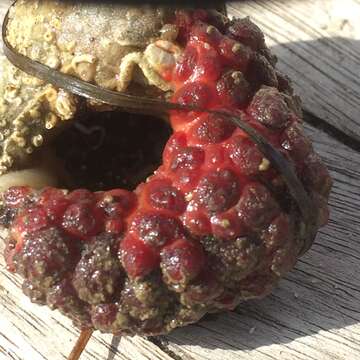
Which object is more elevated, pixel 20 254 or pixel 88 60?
pixel 88 60

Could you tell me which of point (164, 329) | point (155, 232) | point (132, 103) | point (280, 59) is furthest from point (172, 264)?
point (280, 59)

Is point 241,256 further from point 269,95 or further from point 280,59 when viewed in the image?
point 280,59

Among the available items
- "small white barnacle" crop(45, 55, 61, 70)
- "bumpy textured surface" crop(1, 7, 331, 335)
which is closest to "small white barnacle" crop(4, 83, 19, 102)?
"small white barnacle" crop(45, 55, 61, 70)

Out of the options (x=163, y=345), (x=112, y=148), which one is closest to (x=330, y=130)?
(x=112, y=148)

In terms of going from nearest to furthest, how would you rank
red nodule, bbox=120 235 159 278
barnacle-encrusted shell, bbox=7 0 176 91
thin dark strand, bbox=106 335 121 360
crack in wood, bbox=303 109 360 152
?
red nodule, bbox=120 235 159 278
barnacle-encrusted shell, bbox=7 0 176 91
thin dark strand, bbox=106 335 121 360
crack in wood, bbox=303 109 360 152

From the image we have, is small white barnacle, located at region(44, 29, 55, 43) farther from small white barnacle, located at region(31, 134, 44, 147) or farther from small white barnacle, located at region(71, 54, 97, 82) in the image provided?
small white barnacle, located at region(31, 134, 44, 147)

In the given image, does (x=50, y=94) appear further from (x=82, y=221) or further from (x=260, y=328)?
(x=260, y=328)

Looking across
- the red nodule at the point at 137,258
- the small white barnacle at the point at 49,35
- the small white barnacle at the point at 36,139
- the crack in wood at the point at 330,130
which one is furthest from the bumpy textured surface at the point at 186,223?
the crack in wood at the point at 330,130
